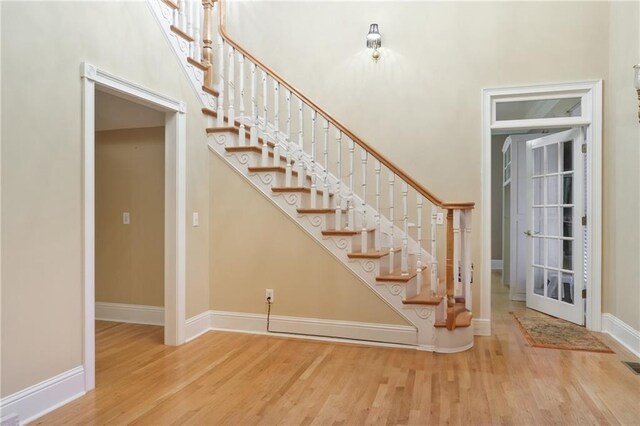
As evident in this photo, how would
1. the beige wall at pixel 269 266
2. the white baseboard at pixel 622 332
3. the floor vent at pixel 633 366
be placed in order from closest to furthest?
the floor vent at pixel 633 366 < the white baseboard at pixel 622 332 < the beige wall at pixel 269 266

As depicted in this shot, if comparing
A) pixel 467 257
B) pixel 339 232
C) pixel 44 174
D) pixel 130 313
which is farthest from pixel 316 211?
pixel 130 313

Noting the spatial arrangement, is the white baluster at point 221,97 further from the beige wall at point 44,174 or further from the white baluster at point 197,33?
the beige wall at point 44,174

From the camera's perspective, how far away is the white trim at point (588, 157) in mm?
3840

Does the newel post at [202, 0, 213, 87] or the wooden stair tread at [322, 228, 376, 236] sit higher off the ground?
the newel post at [202, 0, 213, 87]

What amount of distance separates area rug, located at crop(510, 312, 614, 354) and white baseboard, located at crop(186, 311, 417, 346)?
1.20 meters

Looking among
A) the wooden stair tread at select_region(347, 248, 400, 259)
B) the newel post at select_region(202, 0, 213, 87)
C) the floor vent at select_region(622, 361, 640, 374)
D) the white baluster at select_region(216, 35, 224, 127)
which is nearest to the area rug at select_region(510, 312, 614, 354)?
the floor vent at select_region(622, 361, 640, 374)

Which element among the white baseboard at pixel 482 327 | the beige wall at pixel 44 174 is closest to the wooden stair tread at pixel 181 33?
the beige wall at pixel 44 174

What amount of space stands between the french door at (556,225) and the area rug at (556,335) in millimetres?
162

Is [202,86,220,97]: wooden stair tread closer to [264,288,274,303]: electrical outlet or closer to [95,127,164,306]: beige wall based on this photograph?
[95,127,164,306]: beige wall

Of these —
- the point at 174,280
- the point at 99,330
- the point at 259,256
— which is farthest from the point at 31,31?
the point at 99,330

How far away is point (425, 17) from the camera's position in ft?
13.7

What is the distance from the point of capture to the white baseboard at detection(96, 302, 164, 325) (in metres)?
4.11

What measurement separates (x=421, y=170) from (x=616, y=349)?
2272 millimetres

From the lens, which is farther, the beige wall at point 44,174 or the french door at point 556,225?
the french door at point 556,225
